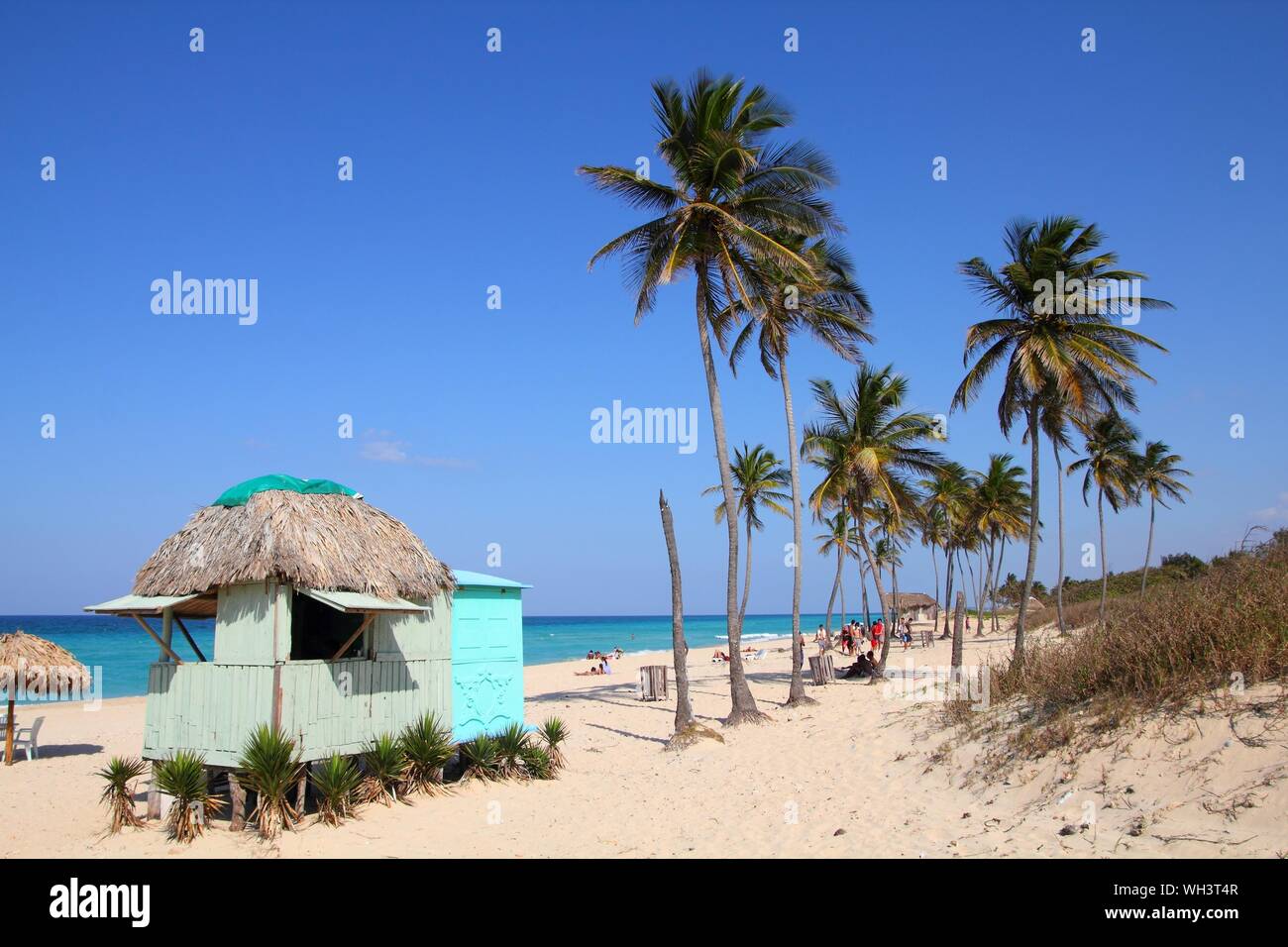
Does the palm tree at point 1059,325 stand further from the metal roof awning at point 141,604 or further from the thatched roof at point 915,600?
the thatched roof at point 915,600

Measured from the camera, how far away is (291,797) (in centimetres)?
1059

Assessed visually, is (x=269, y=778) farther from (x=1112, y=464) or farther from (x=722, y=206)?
(x=1112, y=464)

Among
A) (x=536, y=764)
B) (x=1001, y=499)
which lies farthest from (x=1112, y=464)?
(x=536, y=764)

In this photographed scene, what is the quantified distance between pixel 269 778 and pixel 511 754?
4.12 meters

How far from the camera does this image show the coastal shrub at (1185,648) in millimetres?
8500

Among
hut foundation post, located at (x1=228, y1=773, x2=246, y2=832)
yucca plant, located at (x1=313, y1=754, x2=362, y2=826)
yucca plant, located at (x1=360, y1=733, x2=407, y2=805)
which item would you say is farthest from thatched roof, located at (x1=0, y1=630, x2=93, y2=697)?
yucca plant, located at (x1=313, y1=754, x2=362, y2=826)

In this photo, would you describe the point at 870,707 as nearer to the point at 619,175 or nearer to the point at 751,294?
the point at 751,294

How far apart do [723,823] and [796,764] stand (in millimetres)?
3242

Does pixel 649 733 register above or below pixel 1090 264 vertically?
below

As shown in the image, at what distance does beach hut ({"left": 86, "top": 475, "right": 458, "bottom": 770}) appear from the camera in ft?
34.4

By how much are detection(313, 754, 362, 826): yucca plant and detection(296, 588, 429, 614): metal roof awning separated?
1887 millimetres

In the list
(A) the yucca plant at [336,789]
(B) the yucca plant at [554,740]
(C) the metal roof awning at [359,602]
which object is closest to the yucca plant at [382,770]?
(A) the yucca plant at [336,789]
